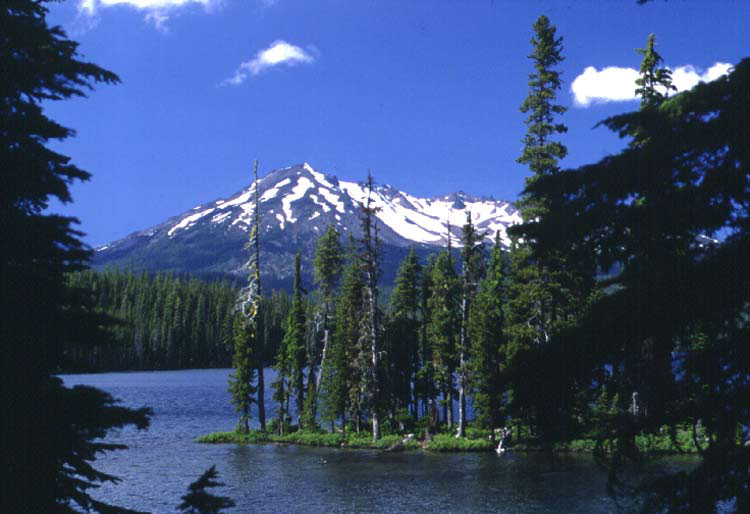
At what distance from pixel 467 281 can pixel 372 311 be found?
755 centimetres

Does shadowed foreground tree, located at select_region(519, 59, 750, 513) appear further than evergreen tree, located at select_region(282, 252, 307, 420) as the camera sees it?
No

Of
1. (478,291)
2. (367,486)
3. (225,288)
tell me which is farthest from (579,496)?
(225,288)

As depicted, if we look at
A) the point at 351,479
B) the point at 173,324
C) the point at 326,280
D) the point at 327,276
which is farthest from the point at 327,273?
the point at 173,324

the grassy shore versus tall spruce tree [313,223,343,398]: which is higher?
tall spruce tree [313,223,343,398]

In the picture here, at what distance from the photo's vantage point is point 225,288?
176 metres

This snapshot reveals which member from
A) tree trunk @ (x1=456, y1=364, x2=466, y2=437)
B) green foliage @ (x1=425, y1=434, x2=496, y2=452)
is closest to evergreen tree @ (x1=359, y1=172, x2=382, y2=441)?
green foliage @ (x1=425, y1=434, x2=496, y2=452)

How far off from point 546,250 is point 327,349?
1897 inches

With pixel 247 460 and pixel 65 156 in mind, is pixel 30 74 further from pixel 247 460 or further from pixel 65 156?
pixel 247 460

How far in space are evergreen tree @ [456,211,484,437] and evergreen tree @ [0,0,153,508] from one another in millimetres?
37813

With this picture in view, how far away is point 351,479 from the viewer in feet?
115

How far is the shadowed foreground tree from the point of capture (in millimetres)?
5867

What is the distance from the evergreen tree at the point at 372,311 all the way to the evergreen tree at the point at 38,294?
117 feet

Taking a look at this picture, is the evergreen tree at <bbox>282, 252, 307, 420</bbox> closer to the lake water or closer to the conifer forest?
the lake water

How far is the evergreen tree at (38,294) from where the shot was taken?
346 inches
